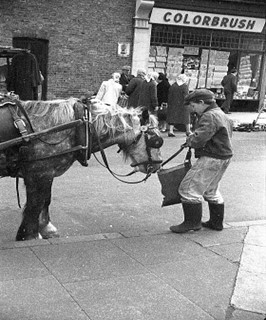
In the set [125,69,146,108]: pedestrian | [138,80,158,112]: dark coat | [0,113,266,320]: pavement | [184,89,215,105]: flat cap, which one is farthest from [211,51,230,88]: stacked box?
[0,113,266,320]: pavement

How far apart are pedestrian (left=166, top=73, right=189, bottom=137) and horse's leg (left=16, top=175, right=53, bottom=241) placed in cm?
1007

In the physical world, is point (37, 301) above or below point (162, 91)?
below

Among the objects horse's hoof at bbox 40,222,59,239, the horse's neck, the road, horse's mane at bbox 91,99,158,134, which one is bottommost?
the road

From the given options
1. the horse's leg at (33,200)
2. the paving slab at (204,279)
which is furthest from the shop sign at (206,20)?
the paving slab at (204,279)

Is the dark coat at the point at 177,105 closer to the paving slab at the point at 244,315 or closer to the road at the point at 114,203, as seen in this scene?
the road at the point at 114,203

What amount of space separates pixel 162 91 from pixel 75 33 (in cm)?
367

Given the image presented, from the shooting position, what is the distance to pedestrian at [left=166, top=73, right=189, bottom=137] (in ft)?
51.2

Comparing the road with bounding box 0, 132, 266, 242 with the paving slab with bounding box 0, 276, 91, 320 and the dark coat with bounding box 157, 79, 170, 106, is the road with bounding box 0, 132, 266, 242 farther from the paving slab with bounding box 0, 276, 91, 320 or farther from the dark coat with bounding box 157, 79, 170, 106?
the dark coat with bounding box 157, 79, 170, 106

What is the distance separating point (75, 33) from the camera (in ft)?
59.7

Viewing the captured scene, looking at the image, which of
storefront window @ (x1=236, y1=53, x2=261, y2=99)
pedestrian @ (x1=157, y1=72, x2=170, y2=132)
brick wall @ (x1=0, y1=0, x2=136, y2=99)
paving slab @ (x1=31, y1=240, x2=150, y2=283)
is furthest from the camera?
storefront window @ (x1=236, y1=53, x2=261, y2=99)

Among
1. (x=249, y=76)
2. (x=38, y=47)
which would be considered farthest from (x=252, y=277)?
(x=249, y=76)

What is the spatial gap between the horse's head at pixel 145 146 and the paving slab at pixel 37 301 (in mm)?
2013

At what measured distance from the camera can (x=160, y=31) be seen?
19828mm

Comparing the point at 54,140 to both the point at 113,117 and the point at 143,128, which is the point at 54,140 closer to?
the point at 113,117
